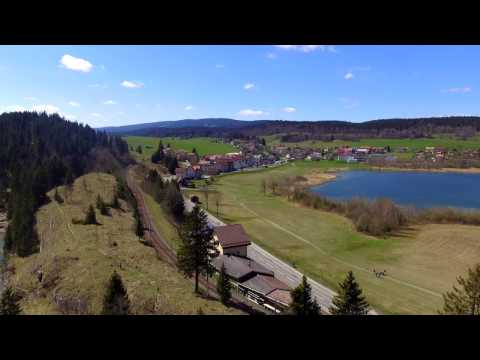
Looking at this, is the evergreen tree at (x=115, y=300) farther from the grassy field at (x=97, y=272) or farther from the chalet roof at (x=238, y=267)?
the chalet roof at (x=238, y=267)

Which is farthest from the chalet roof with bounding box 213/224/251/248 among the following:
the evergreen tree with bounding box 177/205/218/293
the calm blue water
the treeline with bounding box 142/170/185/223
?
the calm blue water

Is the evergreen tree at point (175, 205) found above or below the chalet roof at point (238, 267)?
above

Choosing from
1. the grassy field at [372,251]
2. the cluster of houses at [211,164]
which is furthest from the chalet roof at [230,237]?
the cluster of houses at [211,164]

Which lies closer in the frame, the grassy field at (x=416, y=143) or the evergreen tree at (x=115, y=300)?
the evergreen tree at (x=115, y=300)

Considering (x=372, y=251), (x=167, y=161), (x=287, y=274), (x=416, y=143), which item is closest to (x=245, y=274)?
(x=287, y=274)

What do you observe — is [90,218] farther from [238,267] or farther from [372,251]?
[372,251]
